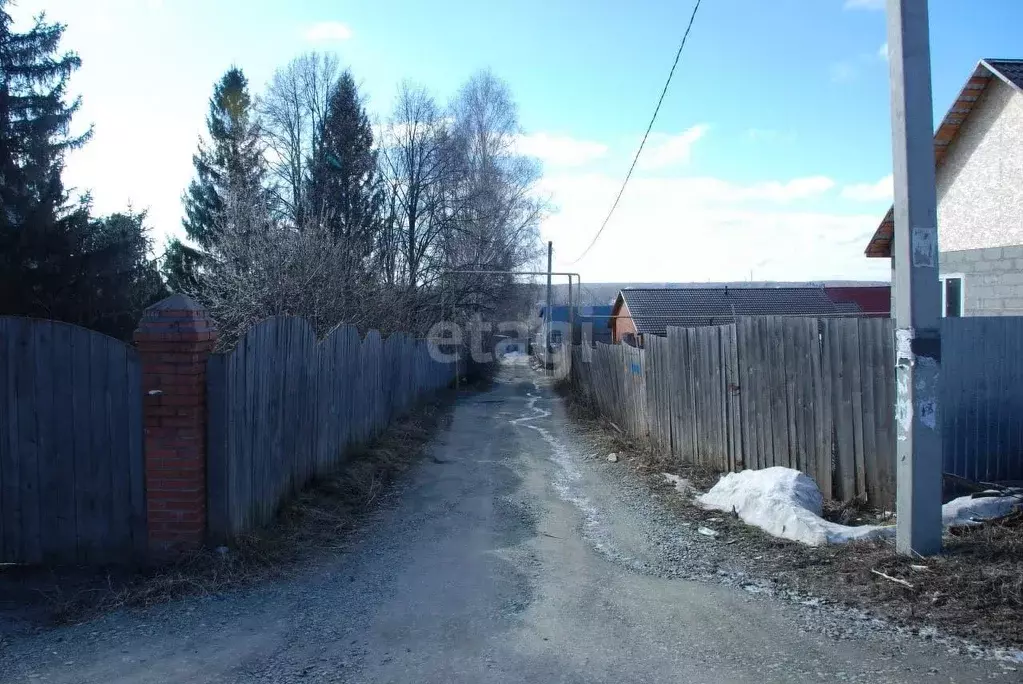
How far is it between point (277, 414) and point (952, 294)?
9.77 meters

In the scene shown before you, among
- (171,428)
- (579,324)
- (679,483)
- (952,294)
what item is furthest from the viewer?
(579,324)

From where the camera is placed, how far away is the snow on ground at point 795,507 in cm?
604

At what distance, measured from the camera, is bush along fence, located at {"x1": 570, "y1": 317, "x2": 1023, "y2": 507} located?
7.01 metres

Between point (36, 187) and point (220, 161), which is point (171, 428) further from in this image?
point (220, 161)

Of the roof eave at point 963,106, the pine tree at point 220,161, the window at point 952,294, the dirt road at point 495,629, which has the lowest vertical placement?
the dirt road at point 495,629

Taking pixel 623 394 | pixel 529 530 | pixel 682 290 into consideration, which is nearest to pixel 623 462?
pixel 623 394

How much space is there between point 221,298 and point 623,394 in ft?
26.4

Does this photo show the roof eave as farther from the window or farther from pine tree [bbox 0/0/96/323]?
pine tree [bbox 0/0/96/323]

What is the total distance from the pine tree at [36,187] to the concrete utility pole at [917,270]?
1378 cm

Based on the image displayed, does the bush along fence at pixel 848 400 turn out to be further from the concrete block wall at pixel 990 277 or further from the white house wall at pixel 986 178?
→ the white house wall at pixel 986 178

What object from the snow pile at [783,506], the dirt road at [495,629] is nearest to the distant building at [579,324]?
the snow pile at [783,506]

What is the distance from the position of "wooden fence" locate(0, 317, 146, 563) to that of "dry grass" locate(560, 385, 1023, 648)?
463 cm

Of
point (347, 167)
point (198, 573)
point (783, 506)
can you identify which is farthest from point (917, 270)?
point (347, 167)

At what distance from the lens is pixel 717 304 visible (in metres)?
31.7
